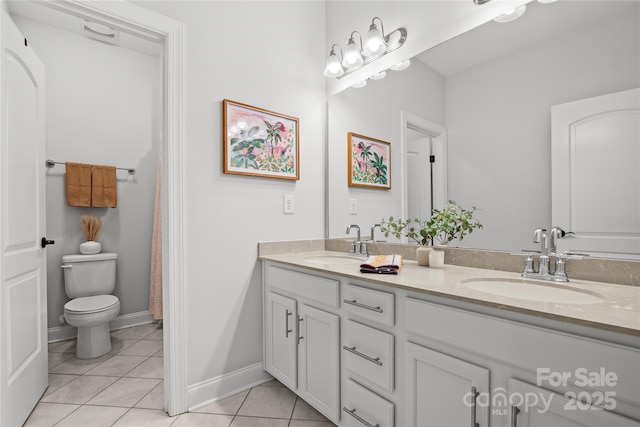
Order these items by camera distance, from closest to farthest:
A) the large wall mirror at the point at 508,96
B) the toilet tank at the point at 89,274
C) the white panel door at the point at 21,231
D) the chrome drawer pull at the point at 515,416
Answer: the chrome drawer pull at the point at 515,416
the large wall mirror at the point at 508,96
the white panel door at the point at 21,231
the toilet tank at the point at 89,274

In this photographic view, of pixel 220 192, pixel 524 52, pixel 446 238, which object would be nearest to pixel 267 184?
pixel 220 192

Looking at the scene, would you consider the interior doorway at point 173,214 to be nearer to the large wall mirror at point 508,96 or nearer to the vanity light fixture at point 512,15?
the large wall mirror at point 508,96

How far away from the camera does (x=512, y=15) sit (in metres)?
1.37

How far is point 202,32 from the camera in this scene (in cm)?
177

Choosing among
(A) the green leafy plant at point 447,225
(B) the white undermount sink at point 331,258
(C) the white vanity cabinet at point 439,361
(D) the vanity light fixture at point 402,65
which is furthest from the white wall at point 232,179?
(A) the green leafy plant at point 447,225

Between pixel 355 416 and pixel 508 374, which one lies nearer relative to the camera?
pixel 508 374

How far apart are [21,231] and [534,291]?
2.29 m

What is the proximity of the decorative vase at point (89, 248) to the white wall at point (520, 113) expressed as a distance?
111 inches

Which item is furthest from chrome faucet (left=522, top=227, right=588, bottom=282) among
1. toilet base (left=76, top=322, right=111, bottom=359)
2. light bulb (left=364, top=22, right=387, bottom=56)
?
toilet base (left=76, top=322, right=111, bottom=359)

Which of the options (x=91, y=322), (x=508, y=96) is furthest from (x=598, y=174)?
(x=91, y=322)

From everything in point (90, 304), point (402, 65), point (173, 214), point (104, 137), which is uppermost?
point (402, 65)

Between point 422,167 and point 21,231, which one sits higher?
point 422,167

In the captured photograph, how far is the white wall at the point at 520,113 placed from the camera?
1143 millimetres

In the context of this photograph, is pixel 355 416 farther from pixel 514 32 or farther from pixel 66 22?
pixel 66 22
